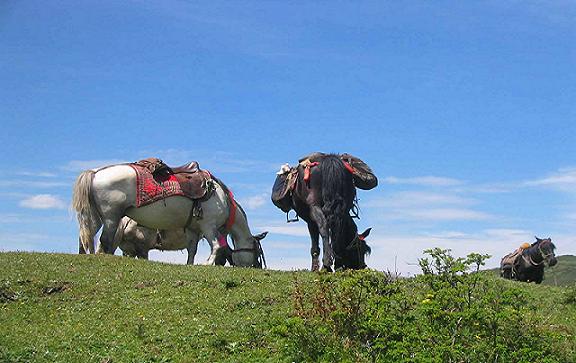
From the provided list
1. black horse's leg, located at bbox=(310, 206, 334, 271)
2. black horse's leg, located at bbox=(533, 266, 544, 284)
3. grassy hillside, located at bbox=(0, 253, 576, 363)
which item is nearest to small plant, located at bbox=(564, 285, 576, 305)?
grassy hillside, located at bbox=(0, 253, 576, 363)

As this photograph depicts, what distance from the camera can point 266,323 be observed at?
1176 cm

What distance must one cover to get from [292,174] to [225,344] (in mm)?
8256

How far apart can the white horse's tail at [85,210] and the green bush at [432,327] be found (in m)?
9.13

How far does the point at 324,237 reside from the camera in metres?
17.3

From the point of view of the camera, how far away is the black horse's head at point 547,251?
23312 millimetres

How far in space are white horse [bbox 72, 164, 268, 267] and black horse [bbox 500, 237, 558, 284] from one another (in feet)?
31.9

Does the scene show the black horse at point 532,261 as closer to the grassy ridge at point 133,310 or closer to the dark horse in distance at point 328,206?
the dark horse in distance at point 328,206

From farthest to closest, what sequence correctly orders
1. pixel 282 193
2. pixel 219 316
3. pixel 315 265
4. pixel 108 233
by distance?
pixel 282 193 → pixel 108 233 → pixel 315 265 → pixel 219 316

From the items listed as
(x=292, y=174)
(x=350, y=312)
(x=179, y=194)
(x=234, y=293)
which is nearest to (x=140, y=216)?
(x=179, y=194)

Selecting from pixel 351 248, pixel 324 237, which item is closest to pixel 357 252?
pixel 351 248

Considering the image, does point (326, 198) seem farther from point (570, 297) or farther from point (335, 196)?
point (570, 297)

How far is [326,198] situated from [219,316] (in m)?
5.73

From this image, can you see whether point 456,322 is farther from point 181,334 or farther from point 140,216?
point 140,216

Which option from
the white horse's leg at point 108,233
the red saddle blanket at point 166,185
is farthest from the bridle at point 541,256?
the white horse's leg at point 108,233
